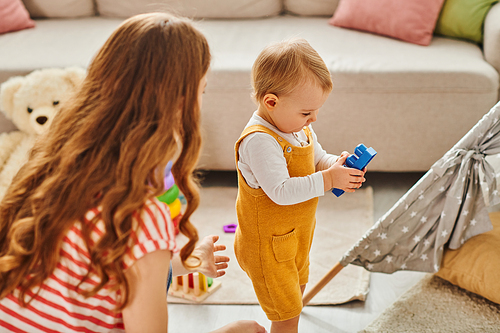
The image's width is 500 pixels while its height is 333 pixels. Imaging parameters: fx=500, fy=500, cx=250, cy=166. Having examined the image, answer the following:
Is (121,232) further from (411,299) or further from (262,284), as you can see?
(411,299)

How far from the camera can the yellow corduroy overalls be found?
40.2 inches

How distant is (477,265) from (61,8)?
2132 millimetres

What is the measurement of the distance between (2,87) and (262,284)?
1203 millimetres

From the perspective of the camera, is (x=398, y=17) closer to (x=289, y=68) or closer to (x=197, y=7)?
(x=197, y=7)

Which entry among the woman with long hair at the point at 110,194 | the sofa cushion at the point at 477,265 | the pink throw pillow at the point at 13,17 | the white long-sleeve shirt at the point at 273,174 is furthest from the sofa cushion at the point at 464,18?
the pink throw pillow at the point at 13,17

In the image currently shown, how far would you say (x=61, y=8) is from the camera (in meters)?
2.42

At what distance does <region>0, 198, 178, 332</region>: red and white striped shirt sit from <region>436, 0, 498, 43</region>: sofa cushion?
166 centimetres

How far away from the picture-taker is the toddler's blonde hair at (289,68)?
3.10ft

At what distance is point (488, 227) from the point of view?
1292 mm

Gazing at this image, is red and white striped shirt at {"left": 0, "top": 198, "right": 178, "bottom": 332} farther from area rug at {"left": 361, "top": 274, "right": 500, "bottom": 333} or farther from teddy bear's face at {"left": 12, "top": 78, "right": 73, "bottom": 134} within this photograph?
teddy bear's face at {"left": 12, "top": 78, "right": 73, "bottom": 134}

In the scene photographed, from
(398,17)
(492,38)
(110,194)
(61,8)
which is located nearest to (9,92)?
(61,8)

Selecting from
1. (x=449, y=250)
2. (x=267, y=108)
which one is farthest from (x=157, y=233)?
(x=449, y=250)

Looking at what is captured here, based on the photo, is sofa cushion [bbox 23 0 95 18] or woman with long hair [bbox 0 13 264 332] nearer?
woman with long hair [bbox 0 13 264 332]

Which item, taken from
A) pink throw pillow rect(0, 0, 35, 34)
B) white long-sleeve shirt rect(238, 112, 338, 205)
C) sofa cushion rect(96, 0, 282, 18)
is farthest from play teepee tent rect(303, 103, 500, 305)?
pink throw pillow rect(0, 0, 35, 34)
